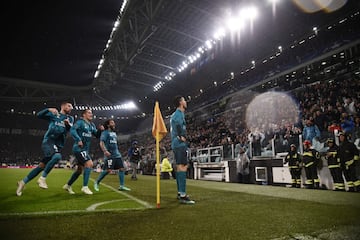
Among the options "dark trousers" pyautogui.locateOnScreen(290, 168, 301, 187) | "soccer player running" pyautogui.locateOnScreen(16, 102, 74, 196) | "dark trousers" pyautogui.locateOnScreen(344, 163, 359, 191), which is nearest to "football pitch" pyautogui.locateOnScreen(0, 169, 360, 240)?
"soccer player running" pyautogui.locateOnScreen(16, 102, 74, 196)

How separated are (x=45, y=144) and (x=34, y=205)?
1732 mm

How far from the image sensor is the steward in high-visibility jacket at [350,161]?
7.71 m

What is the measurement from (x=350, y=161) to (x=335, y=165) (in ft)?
1.73

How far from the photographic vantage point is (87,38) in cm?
1579

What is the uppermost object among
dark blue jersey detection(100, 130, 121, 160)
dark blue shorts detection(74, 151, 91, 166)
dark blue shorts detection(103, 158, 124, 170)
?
dark blue jersey detection(100, 130, 121, 160)

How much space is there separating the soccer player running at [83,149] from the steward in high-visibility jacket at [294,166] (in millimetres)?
7233

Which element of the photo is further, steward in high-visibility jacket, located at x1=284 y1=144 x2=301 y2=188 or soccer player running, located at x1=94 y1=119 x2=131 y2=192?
steward in high-visibility jacket, located at x1=284 y1=144 x2=301 y2=188

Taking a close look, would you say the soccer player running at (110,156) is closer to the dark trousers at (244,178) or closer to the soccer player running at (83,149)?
the soccer player running at (83,149)

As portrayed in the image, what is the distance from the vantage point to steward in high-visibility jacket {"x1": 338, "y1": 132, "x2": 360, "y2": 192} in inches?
304

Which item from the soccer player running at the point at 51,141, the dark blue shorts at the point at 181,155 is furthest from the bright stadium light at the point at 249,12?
the soccer player running at the point at 51,141

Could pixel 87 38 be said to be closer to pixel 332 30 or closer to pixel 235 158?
pixel 235 158

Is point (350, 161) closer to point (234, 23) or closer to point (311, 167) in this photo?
point (311, 167)

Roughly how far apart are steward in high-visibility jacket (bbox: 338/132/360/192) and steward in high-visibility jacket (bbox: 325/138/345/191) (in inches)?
6.6

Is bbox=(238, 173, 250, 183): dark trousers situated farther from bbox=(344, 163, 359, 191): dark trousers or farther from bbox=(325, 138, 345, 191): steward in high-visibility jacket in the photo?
bbox=(344, 163, 359, 191): dark trousers
